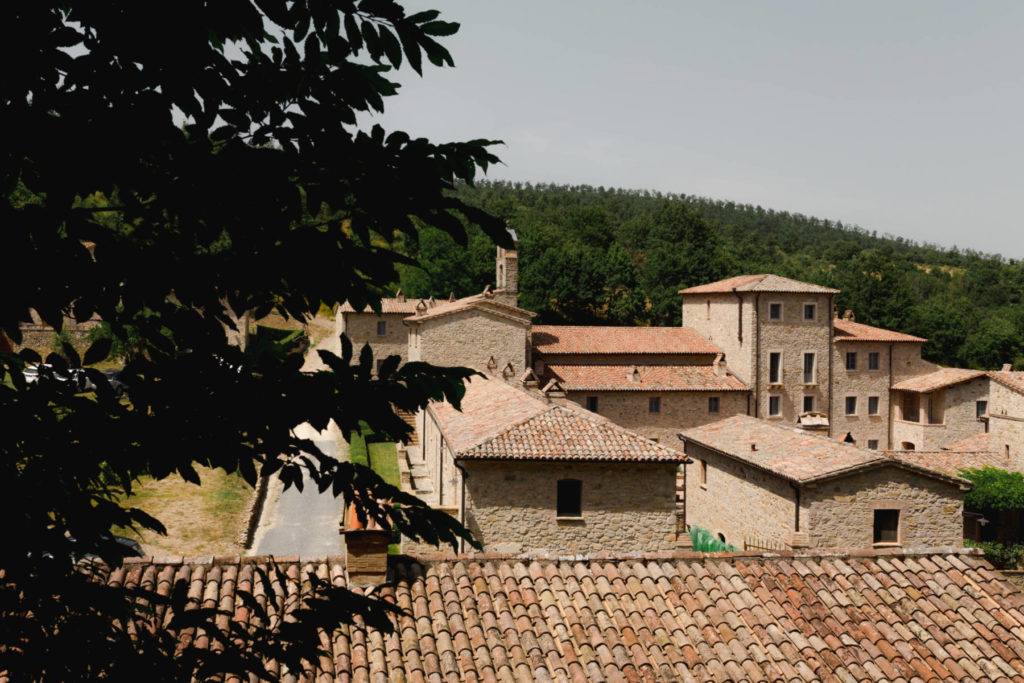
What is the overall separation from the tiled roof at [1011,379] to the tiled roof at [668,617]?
72.8 feet

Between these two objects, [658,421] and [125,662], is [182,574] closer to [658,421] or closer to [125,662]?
[125,662]

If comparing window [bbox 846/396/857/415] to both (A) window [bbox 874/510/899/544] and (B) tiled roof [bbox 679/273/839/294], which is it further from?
(A) window [bbox 874/510/899/544]

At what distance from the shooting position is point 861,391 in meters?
40.8

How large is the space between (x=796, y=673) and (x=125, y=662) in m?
7.93

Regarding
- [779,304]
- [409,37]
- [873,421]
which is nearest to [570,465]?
[409,37]

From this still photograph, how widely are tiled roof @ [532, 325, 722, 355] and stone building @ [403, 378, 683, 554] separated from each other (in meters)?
19.9

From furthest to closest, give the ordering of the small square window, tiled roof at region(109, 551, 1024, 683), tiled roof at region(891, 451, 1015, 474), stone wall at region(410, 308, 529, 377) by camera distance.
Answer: the small square window
stone wall at region(410, 308, 529, 377)
tiled roof at region(891, 451, 1015, 474)
tiled roof at region(109, 551, 1024, 683)

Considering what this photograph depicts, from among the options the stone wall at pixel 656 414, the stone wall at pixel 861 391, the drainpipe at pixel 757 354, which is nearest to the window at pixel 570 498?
the stone wall at pixel 656 414

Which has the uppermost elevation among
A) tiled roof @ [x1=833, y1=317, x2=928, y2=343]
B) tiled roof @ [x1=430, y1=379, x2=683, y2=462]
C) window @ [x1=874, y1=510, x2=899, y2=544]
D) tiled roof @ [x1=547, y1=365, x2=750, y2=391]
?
tiled roof @ [x1=833, y1=317, x2=928, y2=343]

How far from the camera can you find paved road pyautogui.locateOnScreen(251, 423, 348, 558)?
842 inches

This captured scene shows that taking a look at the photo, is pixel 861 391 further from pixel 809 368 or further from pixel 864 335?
pixel 809 368

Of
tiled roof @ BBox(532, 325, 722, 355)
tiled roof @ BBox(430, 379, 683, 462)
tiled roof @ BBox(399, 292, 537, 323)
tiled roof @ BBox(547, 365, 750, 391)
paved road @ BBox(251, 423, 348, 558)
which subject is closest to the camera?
tiled roof @ BBox(430, 379, 683, 462)

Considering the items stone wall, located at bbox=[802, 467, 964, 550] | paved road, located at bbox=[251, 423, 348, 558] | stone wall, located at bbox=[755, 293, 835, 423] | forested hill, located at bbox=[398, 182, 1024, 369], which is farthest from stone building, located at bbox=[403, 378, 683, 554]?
forested hill, located at bbox=[398, 182, 1024, 369]

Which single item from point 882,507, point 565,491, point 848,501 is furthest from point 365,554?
point 882,507
